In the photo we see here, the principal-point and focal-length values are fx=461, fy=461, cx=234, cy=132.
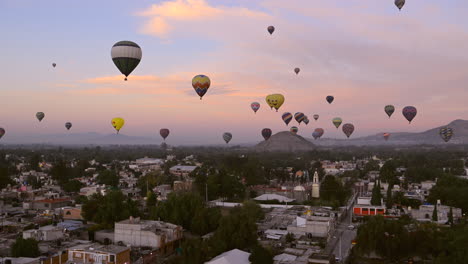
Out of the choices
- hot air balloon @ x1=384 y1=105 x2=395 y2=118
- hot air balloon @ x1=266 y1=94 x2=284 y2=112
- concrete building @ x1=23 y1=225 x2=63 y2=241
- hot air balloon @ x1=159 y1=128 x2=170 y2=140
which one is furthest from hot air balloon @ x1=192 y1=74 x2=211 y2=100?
hot air balloon @ x1=159 y1=128 x2=170 y2=140

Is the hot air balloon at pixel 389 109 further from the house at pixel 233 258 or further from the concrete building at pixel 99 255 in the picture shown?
the concrete building at pixel 99 255

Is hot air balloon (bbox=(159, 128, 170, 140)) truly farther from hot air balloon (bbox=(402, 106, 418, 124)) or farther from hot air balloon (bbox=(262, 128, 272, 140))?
hot air balloon (bbox=(402, 106, 418, 124))

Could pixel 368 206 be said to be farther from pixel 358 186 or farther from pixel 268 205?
pixel 358 186

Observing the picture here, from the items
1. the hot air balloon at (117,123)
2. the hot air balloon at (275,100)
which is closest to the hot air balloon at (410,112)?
the hot air balloon at (275,100)

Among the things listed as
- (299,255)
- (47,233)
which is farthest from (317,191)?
(47,233)

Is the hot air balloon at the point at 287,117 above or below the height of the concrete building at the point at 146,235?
above

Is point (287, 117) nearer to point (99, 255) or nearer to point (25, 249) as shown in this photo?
point (99, 255)
